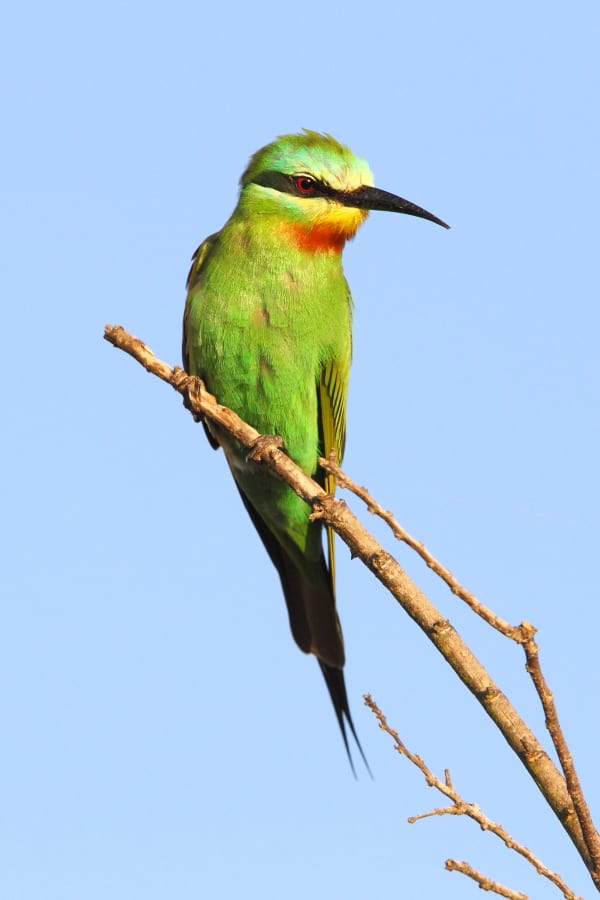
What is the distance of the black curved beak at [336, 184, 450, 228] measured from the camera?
15.1ft

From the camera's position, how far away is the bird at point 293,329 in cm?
441

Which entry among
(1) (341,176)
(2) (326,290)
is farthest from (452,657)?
(1) (341,176)

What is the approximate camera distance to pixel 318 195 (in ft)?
15.1

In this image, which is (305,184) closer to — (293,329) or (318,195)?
(318,195)

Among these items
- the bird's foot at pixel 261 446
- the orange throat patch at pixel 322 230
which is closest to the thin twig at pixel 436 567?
the bird's foot at pixel 261 446

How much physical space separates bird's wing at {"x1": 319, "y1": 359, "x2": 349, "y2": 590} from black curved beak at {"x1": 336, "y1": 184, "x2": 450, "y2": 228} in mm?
648

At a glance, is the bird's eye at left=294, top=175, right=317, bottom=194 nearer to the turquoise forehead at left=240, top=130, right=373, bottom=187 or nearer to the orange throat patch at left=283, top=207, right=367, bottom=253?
the turquoise forehead at left=240, top=130, right=373, bottom=187

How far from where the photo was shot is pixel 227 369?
441 cm

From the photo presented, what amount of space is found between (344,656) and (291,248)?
5.33ft

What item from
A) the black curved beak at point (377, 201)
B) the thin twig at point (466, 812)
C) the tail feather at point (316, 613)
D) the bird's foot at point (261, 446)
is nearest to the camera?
the thin twig at point (466, 812)

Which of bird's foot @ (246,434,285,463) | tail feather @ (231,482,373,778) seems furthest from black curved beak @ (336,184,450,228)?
tail feather @ (231,482,373,778)

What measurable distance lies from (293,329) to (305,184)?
631 mm

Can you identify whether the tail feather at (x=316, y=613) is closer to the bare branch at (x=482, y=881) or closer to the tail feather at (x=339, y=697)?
the tail feather at (x=339, y=697)

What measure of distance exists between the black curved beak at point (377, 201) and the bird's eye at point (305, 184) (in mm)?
106
